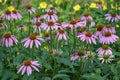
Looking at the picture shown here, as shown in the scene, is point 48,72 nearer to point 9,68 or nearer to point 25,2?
point 9,68

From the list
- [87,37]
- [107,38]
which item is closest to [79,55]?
[87,37]

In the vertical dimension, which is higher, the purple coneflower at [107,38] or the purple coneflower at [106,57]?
the purple coneflower at [107,38]

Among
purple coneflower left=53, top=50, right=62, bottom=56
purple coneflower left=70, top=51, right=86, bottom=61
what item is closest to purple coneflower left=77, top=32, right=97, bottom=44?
purple coneflower left=70, top=51, right=86, bottom=61

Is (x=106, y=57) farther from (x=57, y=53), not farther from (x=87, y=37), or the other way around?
(x=57, y=53)

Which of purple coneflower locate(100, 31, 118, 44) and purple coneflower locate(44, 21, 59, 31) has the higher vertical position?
purple coneflower locate(44, 21, 59, 31)

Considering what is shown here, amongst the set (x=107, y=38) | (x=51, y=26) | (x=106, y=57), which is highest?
(x=51, y=26)

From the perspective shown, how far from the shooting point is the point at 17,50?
3527 millimetres

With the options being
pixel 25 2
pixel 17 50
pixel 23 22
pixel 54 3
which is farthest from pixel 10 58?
pixel 25 2

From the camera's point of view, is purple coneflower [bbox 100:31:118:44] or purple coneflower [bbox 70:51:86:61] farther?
purple coneflower [bbox 100:31:118:44]

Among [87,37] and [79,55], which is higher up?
[87,37]

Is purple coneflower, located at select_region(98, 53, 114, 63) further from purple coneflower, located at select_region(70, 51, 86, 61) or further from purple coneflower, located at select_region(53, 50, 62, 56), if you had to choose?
purple coneflower, located at select_region(53, 50, 62, 56)

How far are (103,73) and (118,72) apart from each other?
0.14m

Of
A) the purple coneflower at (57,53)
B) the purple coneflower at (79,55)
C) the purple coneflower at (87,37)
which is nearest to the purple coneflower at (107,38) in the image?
the purple coneflower at (87,37)

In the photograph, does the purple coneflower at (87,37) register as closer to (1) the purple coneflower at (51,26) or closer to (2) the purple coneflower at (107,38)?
(2) the purple coneflower at (107,38)
